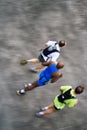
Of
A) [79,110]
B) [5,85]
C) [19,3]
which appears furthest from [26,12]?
[79,110]

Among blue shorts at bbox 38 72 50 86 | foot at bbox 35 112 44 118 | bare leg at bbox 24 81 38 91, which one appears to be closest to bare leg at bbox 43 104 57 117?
foot at bbox 35 112 44 118

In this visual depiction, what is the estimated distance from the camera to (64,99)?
10.6m

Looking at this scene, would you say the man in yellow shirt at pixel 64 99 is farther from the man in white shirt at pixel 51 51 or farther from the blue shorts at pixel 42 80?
the man in white shirt at pixel 51 51

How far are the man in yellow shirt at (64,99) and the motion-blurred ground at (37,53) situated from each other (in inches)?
21.4

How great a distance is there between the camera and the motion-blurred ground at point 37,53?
11438mm

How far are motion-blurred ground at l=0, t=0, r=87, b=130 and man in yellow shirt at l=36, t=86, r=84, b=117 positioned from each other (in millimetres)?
543

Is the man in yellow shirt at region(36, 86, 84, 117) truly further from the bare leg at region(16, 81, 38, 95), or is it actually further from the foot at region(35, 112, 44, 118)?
the bare leg at region(16, 81, 38, 95)

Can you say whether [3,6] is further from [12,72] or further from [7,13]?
[12,72]

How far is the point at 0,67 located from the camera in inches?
488

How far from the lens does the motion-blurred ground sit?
1144cm

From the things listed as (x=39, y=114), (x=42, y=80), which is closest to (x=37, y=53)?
(x=42, y=80)

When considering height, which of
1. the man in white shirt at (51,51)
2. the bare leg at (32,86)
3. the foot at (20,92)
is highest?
the man in white shirt at (51,51)

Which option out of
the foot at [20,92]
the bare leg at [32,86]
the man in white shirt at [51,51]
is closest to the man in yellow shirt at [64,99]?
the bare leg at [32,86]

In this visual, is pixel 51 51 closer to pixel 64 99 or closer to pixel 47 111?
pixel 64 99
